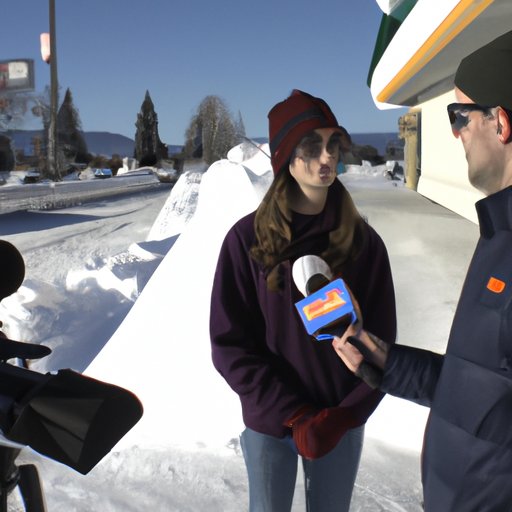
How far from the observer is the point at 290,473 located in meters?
1.99

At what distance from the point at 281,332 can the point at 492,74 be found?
962 millimetres

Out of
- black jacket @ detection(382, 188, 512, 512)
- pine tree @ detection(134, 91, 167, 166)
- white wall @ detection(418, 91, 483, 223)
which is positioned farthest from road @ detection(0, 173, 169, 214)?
pine tree @ detection(134, 91, 167, 166)

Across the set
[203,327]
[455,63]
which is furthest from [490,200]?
[455,63]

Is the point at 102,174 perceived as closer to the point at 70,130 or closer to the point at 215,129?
the point at 70,130

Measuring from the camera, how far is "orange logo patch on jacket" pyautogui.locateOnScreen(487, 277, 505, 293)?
1245 mm

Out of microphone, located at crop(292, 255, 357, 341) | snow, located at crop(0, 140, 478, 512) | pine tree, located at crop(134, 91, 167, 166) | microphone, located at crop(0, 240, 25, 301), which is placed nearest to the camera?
microphone, located at crop(0, 240, 25, 301)

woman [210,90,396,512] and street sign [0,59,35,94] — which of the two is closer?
woman [210,90,396,512]

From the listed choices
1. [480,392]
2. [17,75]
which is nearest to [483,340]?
[480,392]

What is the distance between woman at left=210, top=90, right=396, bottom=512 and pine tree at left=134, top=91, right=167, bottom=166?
67477 millimetres

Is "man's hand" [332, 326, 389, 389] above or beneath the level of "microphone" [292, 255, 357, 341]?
beneath

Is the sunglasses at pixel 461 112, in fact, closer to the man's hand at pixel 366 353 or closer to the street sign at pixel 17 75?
the man's hand at pixel 366 353

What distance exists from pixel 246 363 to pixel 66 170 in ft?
174

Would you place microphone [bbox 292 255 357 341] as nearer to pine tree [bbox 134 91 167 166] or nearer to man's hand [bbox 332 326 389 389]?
man's hand [bbox 332 326 389 389]

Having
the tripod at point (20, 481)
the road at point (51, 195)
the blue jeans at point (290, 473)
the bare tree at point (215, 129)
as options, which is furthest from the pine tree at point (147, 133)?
the tripod at point (20, 481)
